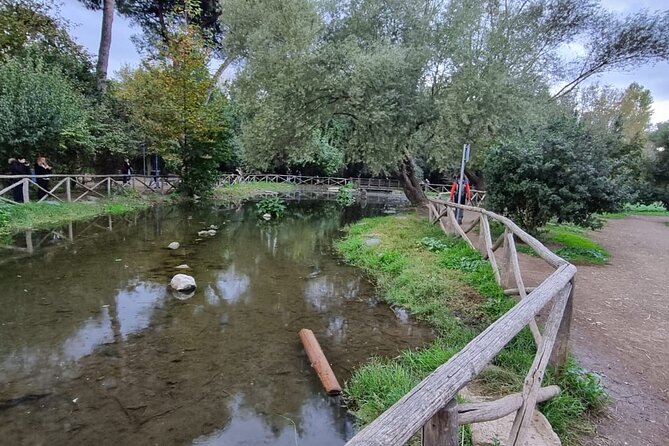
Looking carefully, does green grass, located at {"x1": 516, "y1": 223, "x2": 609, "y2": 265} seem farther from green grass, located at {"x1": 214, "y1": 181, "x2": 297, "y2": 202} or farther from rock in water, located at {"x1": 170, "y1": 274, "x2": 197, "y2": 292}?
green grass, located at {"x1": 214, "y1": 181, "x2": 297, "y2": 202}

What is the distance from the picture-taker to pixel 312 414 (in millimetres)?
3672

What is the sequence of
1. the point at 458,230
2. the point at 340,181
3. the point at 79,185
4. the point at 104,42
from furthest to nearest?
the point at 340,181 < the point at 104,42 < the point at 79,185 < the point at 458,230

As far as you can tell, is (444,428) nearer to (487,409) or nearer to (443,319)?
(487,409)

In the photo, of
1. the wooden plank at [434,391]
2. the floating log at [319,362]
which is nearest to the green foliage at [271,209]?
the floating log at [319,362]

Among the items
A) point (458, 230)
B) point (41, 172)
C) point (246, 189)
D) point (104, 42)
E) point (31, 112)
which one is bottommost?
point (246, 189)

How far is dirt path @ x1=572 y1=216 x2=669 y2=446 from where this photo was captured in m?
3.16

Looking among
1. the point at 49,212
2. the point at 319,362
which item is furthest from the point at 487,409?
the point at 49,212

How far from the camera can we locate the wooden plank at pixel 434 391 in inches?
Result: 50.2

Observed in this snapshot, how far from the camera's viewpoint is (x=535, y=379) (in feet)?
8.75

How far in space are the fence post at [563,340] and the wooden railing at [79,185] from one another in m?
14.4

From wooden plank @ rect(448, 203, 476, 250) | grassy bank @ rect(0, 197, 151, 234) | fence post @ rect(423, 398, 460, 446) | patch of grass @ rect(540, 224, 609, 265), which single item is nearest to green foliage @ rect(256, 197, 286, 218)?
grassy bank @ rect(0, 197, 151, 234)

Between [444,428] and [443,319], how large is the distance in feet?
13.6

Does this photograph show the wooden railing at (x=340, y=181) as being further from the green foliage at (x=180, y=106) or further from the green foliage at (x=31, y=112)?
the green foliage at (x=31, y=112)

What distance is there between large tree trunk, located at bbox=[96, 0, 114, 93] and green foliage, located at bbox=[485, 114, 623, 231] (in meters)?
19.9
